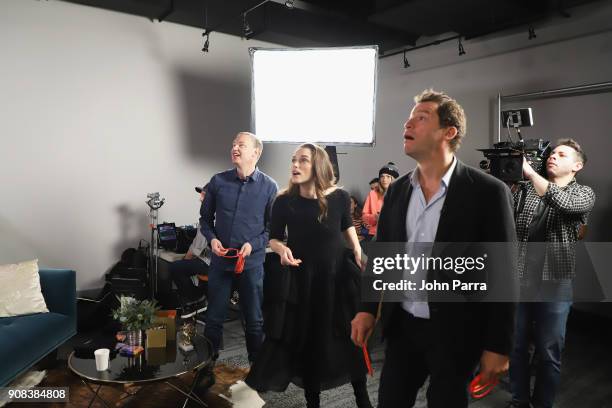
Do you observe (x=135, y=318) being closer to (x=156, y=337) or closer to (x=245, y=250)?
(x=156, y=337)

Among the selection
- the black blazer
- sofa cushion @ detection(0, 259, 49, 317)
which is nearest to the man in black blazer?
the black blazer

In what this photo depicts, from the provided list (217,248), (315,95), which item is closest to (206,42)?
(315,95)

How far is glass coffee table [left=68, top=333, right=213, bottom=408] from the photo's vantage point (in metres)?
2.30

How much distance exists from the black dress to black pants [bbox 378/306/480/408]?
87 centimetres

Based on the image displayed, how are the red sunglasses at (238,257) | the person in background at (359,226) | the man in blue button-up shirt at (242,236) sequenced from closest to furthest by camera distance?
the red sunglasses at (238,257) < the man in blue button-up shirt at (242,236) < the person in background at (359,226)

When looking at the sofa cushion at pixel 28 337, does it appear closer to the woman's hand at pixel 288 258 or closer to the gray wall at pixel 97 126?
the gray wall at pixel 97 126

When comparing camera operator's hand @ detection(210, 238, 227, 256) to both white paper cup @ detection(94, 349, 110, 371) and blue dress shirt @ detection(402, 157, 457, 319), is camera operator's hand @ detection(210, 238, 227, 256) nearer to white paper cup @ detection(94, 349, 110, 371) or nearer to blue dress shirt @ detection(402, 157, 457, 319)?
white paper cup @ detection(94, 349, 110, 371)

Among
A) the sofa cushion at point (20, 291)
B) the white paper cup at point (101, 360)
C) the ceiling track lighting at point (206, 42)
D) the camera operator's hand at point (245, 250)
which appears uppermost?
→ the ceiling track lighting at point (206, 42)

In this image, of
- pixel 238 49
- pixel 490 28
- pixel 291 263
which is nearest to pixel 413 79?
pixel 490 28

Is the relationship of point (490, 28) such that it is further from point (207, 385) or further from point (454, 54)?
point (207, 385)

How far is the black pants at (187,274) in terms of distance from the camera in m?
4.27

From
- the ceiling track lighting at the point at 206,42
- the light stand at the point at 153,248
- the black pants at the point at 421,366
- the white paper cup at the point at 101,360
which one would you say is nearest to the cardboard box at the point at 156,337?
the white paper cup at the point at 101,360

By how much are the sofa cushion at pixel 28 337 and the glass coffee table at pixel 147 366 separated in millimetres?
441

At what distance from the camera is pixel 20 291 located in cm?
328
